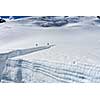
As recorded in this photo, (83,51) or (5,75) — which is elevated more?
(83,51)

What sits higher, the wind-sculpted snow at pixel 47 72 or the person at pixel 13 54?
the person at pixel 13 54

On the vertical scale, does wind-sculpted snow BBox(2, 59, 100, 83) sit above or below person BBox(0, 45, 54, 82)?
below

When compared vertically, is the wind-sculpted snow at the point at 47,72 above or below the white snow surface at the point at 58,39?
below

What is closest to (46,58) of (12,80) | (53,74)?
(53,74)

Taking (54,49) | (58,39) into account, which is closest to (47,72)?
(54,49)

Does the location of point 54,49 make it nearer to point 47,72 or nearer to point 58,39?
→ point 58,39

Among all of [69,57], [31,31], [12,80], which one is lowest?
[12,80]
